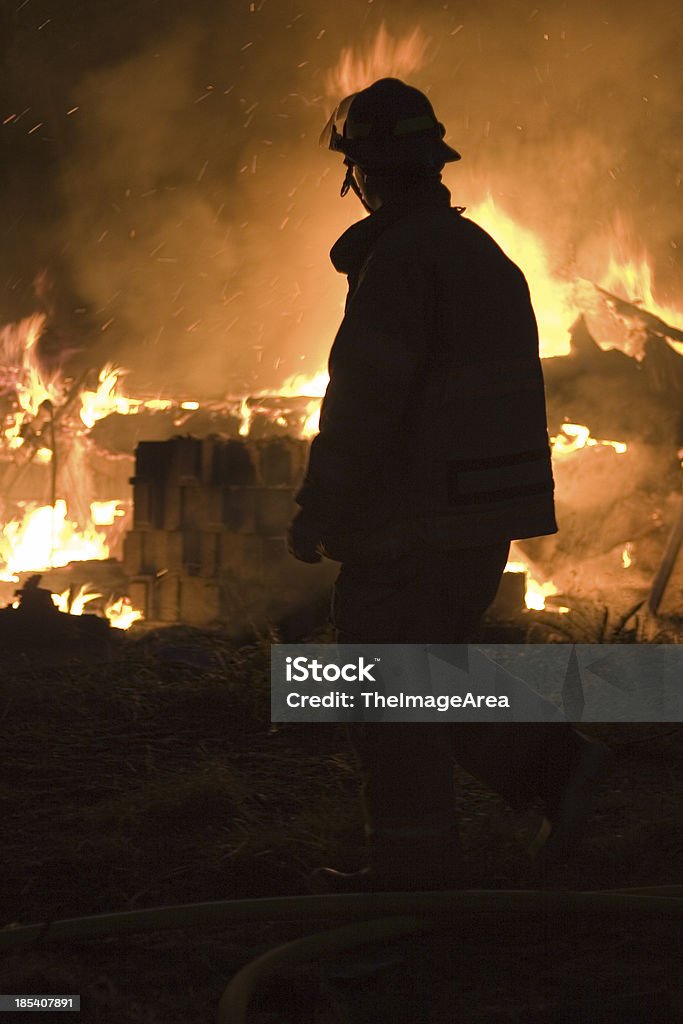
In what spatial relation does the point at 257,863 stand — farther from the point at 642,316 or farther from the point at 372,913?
the point at 642,316

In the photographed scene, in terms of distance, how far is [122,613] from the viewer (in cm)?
816

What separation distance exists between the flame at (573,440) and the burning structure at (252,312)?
0.05 ft

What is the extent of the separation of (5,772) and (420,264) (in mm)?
2035

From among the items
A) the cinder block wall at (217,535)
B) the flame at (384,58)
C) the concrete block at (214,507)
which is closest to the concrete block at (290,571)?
the cinder block wall at (217,535)

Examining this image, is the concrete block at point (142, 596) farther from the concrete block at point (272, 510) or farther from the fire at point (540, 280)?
the fire at point (540, 280)

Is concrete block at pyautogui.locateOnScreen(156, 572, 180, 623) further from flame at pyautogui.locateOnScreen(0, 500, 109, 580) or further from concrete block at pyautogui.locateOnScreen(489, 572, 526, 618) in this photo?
flame at pyautogui.locateOnScreen(0, 500, 109, 580)

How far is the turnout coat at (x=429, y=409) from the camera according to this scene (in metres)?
1.98

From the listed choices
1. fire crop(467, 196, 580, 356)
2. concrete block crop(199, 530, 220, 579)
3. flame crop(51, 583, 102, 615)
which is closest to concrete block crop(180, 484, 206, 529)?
concrete block crop(199, 530, 220, 579)

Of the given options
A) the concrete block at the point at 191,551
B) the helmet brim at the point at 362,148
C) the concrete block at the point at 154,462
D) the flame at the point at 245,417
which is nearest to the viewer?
the helmet brim at the point at 362,148

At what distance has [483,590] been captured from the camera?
2.12m

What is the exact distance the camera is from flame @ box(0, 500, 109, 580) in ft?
38.9

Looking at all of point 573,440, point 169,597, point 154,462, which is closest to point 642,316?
point 573,440

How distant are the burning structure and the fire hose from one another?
206 inches

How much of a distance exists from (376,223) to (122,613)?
6.41m
